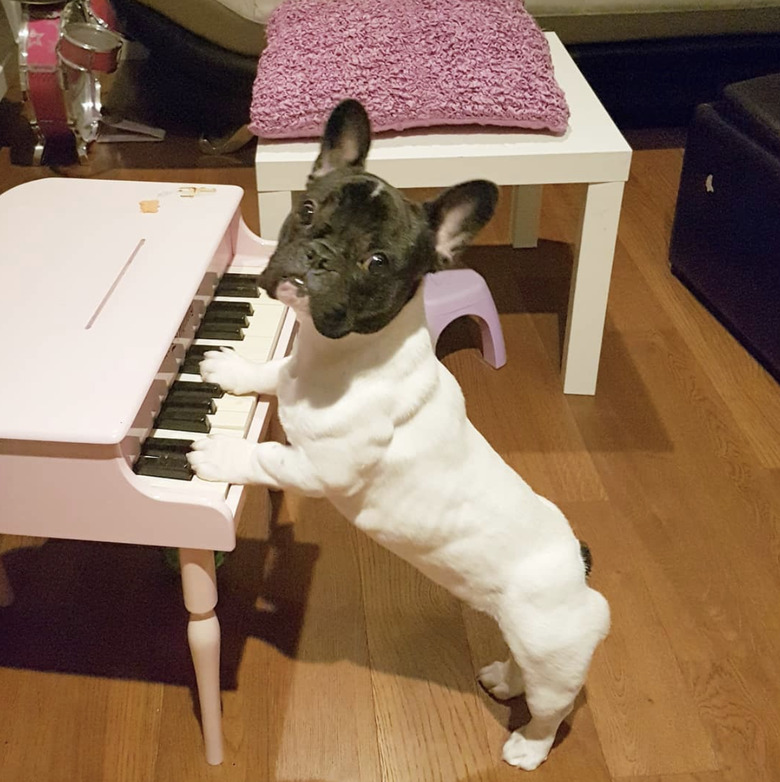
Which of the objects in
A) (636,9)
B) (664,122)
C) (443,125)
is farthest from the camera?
(664,122)

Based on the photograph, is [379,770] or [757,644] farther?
[757,644]

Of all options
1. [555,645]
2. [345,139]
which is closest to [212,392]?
[345,139]

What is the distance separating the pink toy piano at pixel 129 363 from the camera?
0.89 meters

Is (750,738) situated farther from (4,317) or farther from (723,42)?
(723,42)

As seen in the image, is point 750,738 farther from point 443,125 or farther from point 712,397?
point 443,125

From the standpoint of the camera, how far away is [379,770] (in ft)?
3.90

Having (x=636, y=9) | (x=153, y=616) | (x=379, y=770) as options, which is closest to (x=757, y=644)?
(x=379, y=770)

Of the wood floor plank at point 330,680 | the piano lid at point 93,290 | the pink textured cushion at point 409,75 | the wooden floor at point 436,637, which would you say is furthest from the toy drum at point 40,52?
the wood floor plank at point 330,680

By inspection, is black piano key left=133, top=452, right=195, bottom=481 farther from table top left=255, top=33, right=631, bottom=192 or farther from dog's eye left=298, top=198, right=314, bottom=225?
table top left=255, top=33, right=631, bottom=192

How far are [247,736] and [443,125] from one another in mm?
1038

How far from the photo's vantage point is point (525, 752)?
1.18m

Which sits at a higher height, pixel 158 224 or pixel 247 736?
pixel 158 224

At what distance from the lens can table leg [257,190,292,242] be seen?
4.98 feet

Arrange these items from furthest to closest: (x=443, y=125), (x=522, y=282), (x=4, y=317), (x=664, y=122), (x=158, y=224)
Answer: (x=664, y=122)
(x=522, y=282)
(x=443, y=125)
(x=158, y=224)
(x=4, y=317)
